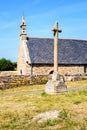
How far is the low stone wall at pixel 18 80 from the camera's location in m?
26.3

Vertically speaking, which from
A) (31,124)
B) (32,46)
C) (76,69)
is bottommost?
(31,124)

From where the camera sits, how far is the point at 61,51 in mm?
42906

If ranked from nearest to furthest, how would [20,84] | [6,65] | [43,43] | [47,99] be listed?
[47,99]
[20,84]
[43,43]
[6,65]

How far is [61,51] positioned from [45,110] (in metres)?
29.8

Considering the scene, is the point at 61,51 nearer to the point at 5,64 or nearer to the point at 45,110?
the point at 5,64

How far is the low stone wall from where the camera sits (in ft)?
86.1

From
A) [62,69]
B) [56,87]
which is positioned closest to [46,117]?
[56,87]

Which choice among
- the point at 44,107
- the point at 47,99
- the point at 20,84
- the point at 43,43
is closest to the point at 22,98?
the point at 47,99

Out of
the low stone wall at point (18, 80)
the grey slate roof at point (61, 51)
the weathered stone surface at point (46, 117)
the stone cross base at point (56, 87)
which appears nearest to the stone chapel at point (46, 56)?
the grey slate roof at point (61, 51)

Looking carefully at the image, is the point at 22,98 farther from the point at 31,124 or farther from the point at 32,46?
the point at 32,46

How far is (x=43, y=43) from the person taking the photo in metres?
42.9

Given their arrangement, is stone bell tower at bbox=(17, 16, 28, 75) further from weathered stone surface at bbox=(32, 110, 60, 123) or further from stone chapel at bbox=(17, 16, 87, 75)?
weathered stone surface at bbox=(32, 110, 60, 123)

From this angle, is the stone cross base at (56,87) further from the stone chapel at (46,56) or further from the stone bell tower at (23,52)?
the stone bell tower at (23,52)

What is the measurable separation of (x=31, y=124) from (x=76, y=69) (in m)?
31.6
